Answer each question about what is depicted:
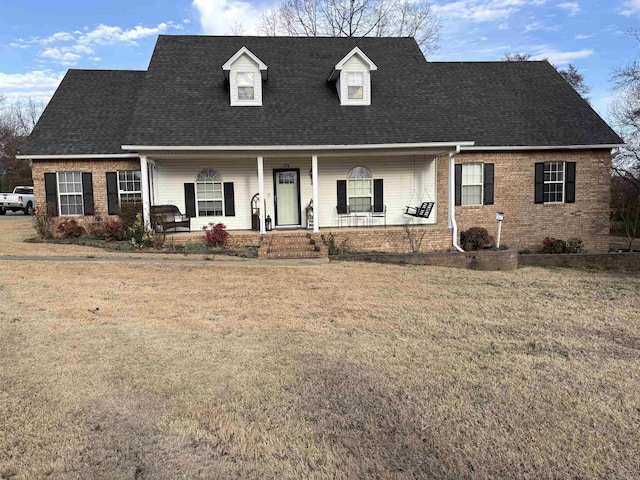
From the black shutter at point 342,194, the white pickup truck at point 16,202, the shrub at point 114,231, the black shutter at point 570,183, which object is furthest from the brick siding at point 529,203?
the white pickup truck at point 16,202

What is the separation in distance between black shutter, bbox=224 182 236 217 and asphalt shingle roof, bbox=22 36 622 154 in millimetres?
2100

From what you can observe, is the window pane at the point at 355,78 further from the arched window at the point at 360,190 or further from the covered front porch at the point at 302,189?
the arched window at the point at 360,190

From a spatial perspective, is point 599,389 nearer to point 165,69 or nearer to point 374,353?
point 374,353

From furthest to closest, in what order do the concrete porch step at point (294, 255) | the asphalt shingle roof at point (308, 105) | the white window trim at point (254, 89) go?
the white window trim at point (254, 89), the asphalt shingle roof at point (308, 105), the concrete porch step at point (294, 255)

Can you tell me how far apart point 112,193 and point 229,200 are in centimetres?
393

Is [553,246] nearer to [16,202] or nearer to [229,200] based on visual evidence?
[229,200]

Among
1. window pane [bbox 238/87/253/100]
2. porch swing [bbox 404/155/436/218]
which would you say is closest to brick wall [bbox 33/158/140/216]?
window pane [bbox 238/87/253/100]

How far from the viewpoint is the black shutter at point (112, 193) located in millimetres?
15906

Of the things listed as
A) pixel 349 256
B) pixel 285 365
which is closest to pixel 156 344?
pixel 285 365

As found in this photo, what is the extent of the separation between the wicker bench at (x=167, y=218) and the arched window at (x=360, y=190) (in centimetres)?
552

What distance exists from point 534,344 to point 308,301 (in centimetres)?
361

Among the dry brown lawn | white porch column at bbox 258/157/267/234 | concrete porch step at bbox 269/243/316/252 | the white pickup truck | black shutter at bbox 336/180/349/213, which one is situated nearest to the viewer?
the dry brown lawn

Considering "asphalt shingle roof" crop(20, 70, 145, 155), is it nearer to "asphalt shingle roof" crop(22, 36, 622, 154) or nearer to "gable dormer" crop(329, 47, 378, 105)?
"asphalt shingle roof" crop(22, 36, 622, 154)

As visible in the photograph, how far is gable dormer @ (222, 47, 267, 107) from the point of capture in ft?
→ 51.9
